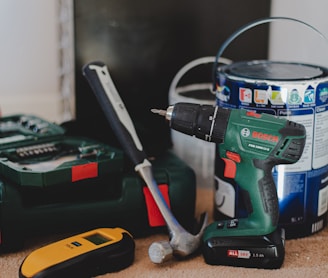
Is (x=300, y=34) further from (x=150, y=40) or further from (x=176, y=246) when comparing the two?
(x=176, y=246)

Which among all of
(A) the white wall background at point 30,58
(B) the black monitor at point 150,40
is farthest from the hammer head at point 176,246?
(A) the white wall background at point 30,58

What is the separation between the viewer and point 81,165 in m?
0.88

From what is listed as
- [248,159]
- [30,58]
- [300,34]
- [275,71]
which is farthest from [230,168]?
[30,58]

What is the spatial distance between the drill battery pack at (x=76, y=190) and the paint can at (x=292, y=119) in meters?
0.07

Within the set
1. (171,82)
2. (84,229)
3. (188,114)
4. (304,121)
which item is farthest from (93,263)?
(171,82)

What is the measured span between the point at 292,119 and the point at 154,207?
0.25 metres

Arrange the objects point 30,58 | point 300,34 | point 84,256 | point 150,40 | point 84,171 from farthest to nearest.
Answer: point 30,58 → point 150,40 → point 300,34 → point 84,171 → point 84,256

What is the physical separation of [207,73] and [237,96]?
1.39 feet

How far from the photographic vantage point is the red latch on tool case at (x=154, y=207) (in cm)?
91

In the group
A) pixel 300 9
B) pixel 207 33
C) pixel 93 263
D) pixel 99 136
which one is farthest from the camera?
pixel 207 33

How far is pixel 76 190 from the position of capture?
2.96 ft

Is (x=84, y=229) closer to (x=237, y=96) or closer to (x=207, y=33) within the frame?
(x=237, y=96)

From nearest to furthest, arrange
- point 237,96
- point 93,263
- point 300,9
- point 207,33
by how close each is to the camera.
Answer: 1. point 93,263
2. point 237,96
3. point 300,9
4. point 207,33

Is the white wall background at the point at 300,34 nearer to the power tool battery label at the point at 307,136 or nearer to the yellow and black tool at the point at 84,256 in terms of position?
the power tool battery label at the point at 307,136
